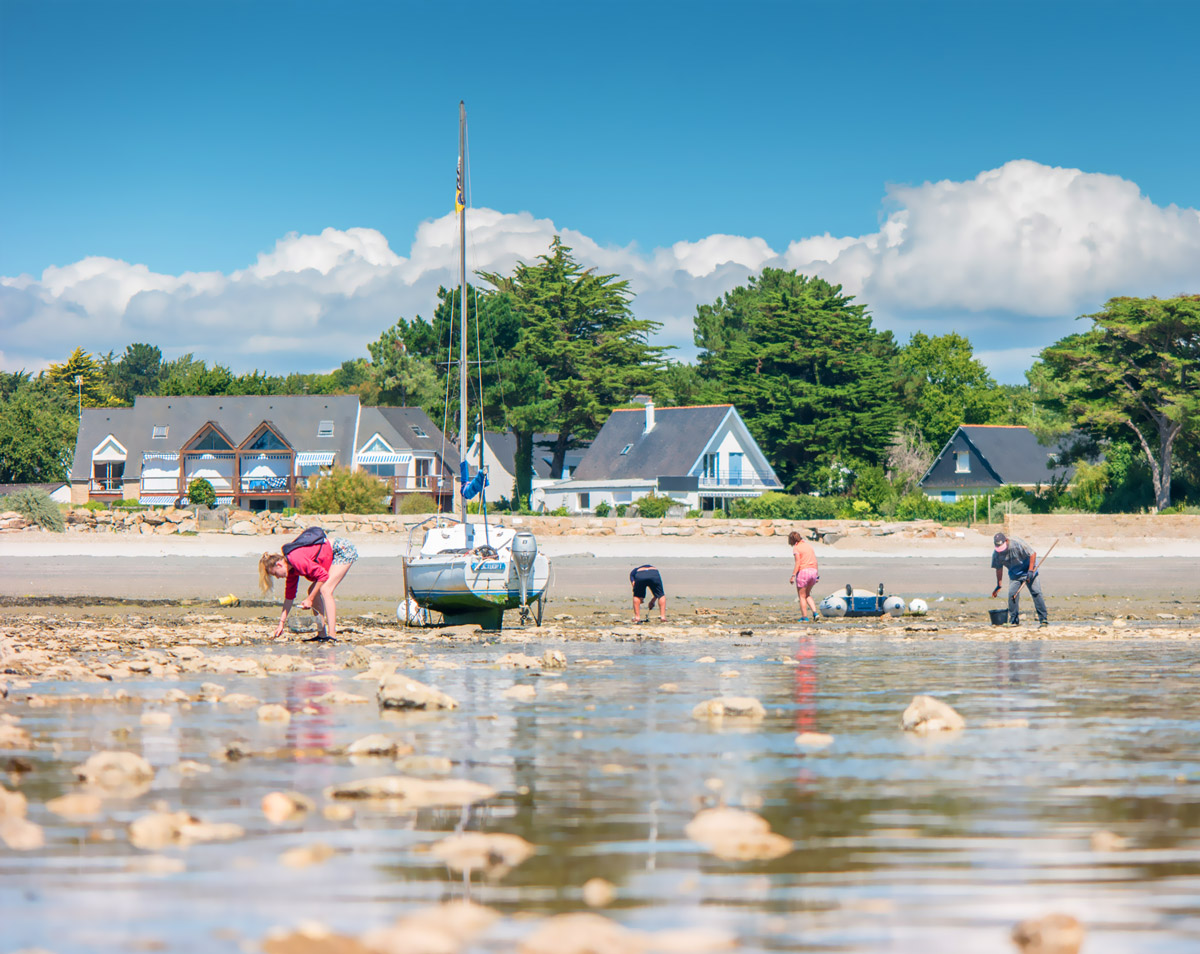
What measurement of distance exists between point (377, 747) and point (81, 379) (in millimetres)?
111759

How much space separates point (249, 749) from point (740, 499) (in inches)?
2146

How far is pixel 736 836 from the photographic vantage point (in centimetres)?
577

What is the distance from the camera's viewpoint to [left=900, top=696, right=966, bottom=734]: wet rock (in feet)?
29.8

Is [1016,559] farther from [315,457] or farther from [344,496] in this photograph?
[315,457]

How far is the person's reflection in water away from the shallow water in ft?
0.21

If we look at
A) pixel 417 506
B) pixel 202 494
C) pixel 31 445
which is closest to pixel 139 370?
pixel 31 445

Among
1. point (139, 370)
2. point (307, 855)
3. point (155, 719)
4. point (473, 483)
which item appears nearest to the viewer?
point (307, 855)

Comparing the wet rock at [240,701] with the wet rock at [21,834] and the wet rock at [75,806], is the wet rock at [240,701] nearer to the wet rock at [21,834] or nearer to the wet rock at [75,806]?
the wet rock at [75,806]

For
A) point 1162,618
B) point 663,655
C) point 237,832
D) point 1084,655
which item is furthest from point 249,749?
point 1162,618

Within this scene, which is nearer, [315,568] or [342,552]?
[315,568]

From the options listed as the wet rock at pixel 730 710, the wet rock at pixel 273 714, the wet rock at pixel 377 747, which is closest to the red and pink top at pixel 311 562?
the wet rock at pixel 273 714

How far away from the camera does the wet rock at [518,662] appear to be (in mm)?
13938

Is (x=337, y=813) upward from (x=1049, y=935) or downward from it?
downward

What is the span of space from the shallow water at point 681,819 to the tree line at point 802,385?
44.2m
